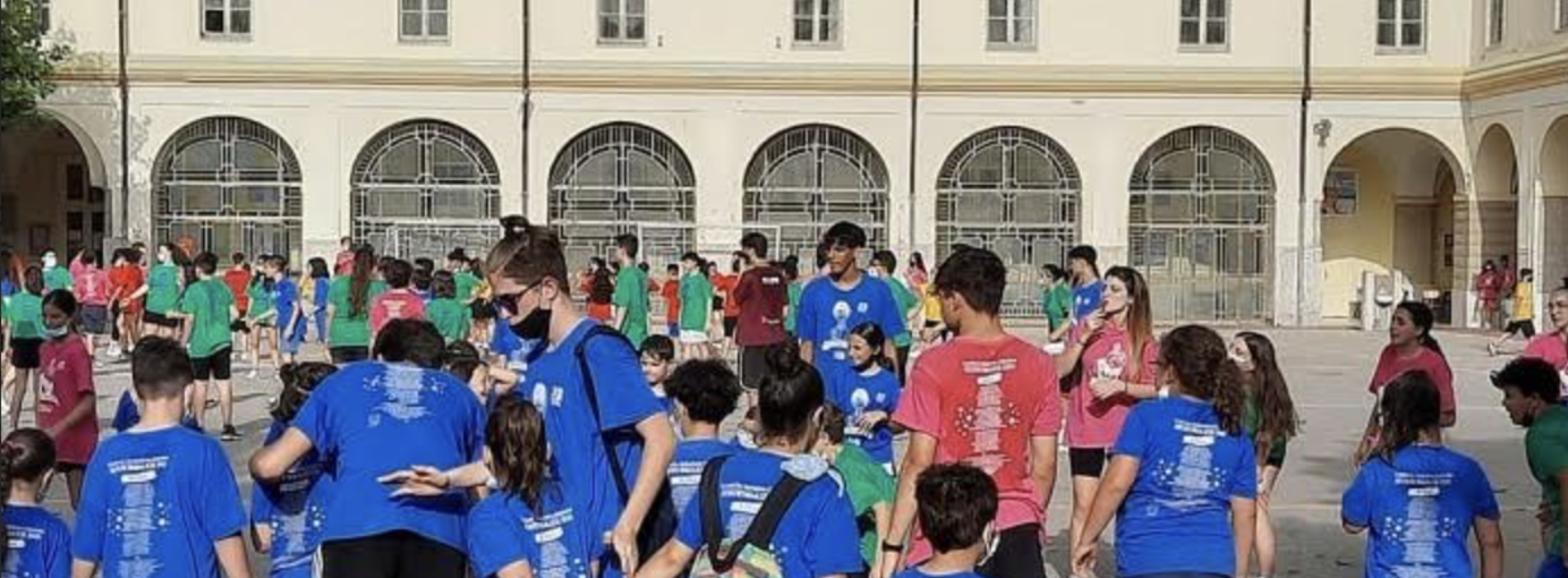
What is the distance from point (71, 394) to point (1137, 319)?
5503mm

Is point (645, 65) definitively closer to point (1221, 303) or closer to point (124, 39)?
point (124, 39)

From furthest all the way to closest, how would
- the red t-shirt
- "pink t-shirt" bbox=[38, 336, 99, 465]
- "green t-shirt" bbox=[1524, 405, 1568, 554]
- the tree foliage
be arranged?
the tree foliage, the red t-shirt, "pink t-shirt" bbox=[38, 336, 99, 465], "green t-shirt" bbox=[1524, 405, 1568, 554]

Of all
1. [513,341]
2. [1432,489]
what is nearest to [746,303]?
[513,341]

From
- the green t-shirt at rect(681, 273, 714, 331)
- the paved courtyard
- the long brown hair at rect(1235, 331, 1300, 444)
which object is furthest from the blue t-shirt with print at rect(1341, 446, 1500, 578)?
the green t-shirt at rect(681, 273, 714, 331)

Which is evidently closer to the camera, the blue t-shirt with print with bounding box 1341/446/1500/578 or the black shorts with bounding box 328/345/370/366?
the blue t-shirt with print with bounding box 1341/446/1500/578

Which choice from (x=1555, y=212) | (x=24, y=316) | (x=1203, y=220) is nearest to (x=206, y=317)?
(x=24, y=316)

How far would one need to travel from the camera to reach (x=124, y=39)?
126 feet

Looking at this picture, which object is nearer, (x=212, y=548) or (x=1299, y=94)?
(x=212, y=548)

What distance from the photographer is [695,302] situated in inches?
953

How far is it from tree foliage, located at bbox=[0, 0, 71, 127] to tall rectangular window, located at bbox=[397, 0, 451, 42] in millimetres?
6373

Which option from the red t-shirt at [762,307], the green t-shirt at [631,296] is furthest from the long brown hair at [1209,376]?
the green t-shirt at [631,296]

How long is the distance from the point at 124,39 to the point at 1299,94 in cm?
2286

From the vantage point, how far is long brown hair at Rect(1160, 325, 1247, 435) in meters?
6.68

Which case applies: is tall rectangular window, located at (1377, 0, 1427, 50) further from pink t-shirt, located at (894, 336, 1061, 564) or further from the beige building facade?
pink t-shirt, located at (894, 336, 1061, 564)
